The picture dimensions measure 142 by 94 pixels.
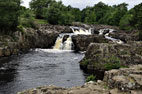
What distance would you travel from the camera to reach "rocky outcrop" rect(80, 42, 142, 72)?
39.1 metres

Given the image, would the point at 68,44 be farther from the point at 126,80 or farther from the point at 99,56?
the point at 126,80

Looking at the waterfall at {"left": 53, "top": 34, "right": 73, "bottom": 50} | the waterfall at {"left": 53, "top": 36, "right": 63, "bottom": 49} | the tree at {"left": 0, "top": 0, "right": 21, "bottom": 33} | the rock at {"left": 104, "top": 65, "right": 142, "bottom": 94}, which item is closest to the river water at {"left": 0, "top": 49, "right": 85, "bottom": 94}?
the rock at {"left": 104, "top": 65, "right": 142, "bottom": 94}

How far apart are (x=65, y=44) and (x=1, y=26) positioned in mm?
20297

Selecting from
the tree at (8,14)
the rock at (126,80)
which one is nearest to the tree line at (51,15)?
the tree at (8,14)

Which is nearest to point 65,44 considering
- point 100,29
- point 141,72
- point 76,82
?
point 100,29

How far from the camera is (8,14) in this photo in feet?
187

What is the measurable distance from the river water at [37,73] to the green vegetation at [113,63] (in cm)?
491

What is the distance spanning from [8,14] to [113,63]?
3264 centimetres

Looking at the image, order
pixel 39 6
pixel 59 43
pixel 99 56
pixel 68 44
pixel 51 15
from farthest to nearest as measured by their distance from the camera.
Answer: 1. pixel 39 6
2. pixel 51 15
3. pixel 59 43
4. pixel 68 44
5. pixel 99 56

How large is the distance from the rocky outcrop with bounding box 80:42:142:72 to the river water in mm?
2935

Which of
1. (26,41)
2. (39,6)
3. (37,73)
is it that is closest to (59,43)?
(26,41)

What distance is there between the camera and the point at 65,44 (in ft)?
222

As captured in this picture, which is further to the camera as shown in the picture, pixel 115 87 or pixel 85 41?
pixel 85 41

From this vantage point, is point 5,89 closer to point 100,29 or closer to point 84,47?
point 84,47
